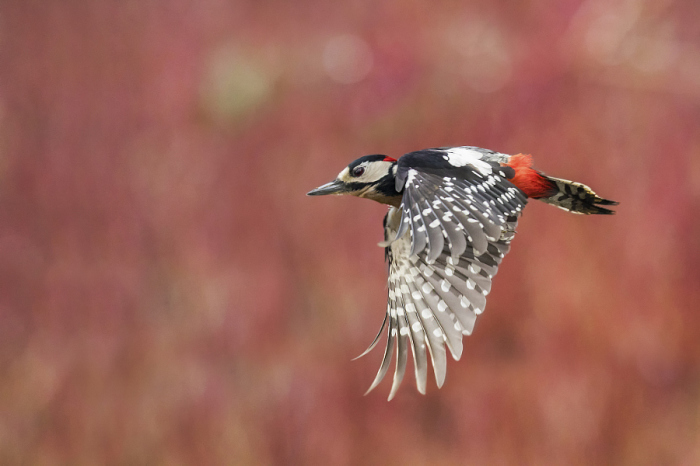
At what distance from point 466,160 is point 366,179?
0.37 feet

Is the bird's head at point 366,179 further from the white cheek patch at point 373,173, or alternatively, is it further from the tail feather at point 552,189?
the tail feather at point 552,189

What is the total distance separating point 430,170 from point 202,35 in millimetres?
1101

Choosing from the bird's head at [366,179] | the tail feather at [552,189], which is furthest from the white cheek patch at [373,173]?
the tail feather at [552,189]

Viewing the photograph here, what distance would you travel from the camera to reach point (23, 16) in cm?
151

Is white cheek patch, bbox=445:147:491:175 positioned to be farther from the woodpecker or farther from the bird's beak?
the bird's beak

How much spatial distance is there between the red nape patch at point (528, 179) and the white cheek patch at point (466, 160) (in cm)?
4

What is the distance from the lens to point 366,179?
0.68m

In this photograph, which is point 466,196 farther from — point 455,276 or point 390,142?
point 390,142

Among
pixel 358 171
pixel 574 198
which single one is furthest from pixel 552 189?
pixel 358 171

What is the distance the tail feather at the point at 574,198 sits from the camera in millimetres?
693

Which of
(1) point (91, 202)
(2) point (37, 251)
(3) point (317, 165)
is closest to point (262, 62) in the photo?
(3) point (317, 165)

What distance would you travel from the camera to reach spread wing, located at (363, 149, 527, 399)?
55cm

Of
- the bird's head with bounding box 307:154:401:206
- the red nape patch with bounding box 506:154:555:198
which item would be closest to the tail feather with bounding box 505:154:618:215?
Answer: the red nape patch with bounding box 506:154:555:198

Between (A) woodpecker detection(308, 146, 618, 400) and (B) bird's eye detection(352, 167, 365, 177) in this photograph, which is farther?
(B) bird's eye detection(352, 167, 365, 177)
